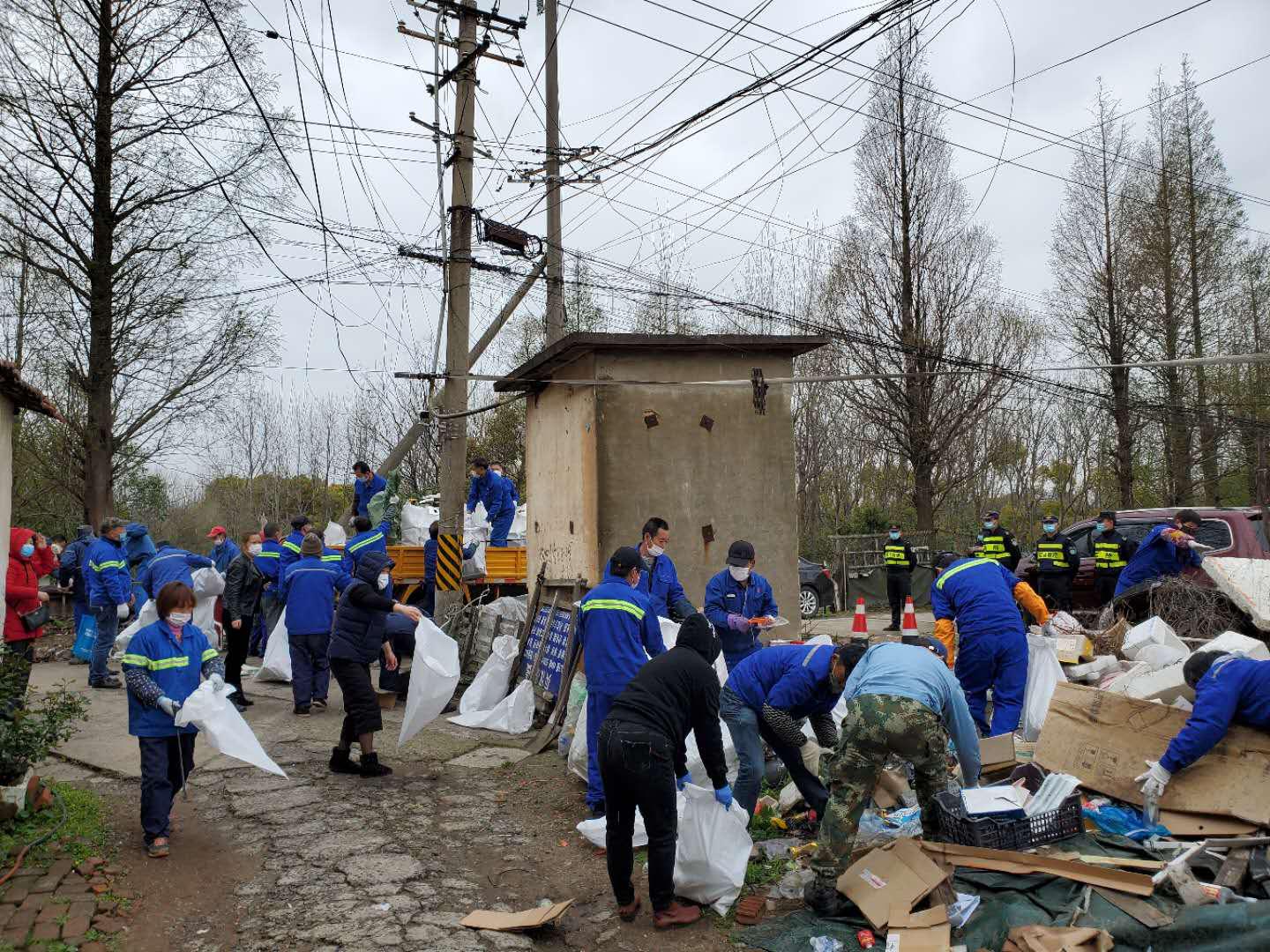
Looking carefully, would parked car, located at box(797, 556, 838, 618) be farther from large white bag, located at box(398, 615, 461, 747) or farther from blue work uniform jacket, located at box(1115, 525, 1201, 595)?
large white bag, located at box(398, 615, 461, 747)

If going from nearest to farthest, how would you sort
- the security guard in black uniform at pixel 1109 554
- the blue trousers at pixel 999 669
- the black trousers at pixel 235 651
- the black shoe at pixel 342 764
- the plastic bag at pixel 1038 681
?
the blue trousers at pixel 999 669 < the black shoe at pixel 342 764 < the plastic bag at pixel 1038 681 < the black trousers at pixel 235 651 < the security guard in black uniform at pixel 1109 554

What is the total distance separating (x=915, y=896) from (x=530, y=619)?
6.06 meters

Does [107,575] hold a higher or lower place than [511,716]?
higher

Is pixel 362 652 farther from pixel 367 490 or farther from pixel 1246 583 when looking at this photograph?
pixel 1246 583

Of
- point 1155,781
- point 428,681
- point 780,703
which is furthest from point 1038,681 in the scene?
point 428,681

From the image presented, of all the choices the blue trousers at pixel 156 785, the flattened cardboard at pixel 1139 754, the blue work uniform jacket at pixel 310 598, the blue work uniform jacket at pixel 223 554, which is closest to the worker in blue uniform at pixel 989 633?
the flattened cardboard at pixel 1139 754

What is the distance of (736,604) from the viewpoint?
7.38 m

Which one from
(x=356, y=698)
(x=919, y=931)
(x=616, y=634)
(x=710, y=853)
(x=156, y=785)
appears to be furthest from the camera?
(x=356, y=698)

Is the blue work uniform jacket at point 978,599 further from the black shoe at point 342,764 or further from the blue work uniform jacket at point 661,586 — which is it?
the black shoe at point 342,764

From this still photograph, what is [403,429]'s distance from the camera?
86.1ft

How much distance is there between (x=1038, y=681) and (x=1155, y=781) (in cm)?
233

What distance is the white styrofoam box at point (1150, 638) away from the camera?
7.95 meters

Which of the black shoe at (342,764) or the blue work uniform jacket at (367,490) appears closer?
the black shoe at (342,764)

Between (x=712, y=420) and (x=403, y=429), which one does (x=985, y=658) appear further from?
(x=403, y=429)
